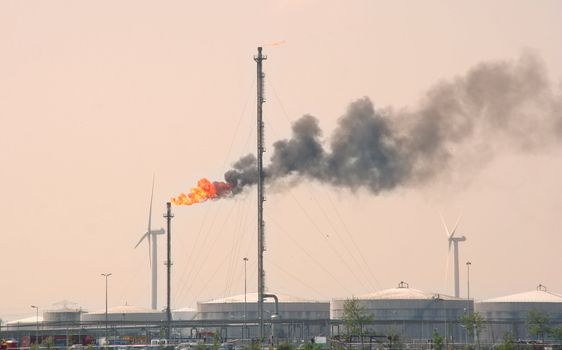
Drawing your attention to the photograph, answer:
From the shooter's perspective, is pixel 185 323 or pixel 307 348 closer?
pixel 307 348

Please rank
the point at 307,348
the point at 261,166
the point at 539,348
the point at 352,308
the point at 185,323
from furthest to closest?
1. the point at 185,323
2. the point at 352,308
3. the point at 261,166
4. the point at 539,348
5. the point at 307,348

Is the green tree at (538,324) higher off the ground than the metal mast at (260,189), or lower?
lower

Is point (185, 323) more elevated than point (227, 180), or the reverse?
point (227, 180)

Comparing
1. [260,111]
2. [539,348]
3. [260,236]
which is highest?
[260,111]

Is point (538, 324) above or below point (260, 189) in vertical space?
below

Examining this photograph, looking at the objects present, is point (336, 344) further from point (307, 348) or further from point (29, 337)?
point (29, 337)

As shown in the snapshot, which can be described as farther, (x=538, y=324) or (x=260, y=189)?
(x=538, y=324)

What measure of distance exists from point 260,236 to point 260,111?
51.1ft

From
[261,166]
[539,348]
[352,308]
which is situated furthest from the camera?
[352,308]

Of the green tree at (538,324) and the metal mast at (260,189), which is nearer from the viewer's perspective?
the metal mast at (260,189)

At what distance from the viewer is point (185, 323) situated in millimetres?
185250

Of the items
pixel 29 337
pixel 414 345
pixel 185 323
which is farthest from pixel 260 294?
pixel 29 337

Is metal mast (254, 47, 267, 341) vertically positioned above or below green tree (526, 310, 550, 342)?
above

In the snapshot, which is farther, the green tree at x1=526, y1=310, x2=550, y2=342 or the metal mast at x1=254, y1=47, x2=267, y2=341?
the green tree at x1=526, y1=310, x2=550, y2=342
